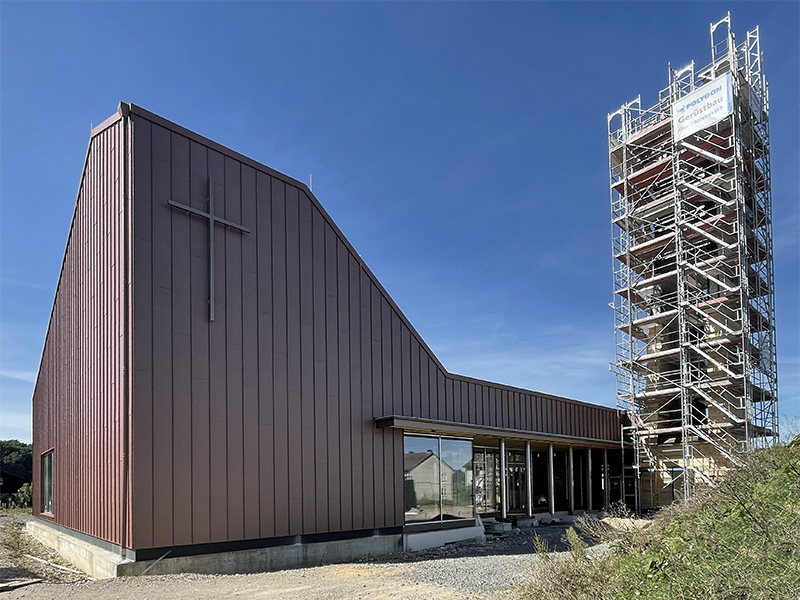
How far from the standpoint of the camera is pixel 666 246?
31.4 metres

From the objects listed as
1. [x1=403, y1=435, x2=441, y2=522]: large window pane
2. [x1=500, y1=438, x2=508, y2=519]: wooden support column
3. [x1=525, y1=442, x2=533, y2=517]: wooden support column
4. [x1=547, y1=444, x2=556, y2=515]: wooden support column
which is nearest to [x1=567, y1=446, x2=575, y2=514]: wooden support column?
[x1=547, y1=444, x2=556, y2=515]: wooden support column

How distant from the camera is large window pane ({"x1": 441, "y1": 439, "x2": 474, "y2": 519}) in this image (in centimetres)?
1934

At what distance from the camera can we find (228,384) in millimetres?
14781

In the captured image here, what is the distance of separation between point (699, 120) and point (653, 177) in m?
3.48

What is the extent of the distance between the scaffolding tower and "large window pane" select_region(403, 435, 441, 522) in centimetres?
1324

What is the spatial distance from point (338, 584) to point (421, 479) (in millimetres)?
7012

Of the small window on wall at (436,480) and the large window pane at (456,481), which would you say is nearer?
the small window on wall at (436,480)

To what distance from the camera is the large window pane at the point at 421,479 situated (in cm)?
1831

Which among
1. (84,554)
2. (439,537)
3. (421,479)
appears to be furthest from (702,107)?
(84,554)

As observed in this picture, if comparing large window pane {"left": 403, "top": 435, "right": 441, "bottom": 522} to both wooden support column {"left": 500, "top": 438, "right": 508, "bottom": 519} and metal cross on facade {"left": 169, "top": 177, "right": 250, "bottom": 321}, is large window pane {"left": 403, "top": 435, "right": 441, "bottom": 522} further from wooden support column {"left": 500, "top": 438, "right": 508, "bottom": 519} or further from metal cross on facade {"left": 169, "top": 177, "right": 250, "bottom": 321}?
metal cross on facade {"left": 169, "top": 177, "right": 250, "bottom": 321}

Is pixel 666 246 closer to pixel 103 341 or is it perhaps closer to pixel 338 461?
pixel 338 461

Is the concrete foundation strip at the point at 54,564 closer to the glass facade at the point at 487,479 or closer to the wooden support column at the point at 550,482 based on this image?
the glass facade at the point at 487,479

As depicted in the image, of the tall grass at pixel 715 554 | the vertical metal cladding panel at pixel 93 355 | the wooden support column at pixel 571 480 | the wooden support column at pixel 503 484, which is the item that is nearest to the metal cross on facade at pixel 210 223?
the vertical metal cladding panel at pixel 93 355

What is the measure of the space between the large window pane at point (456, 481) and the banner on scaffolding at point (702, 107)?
19771 mm
